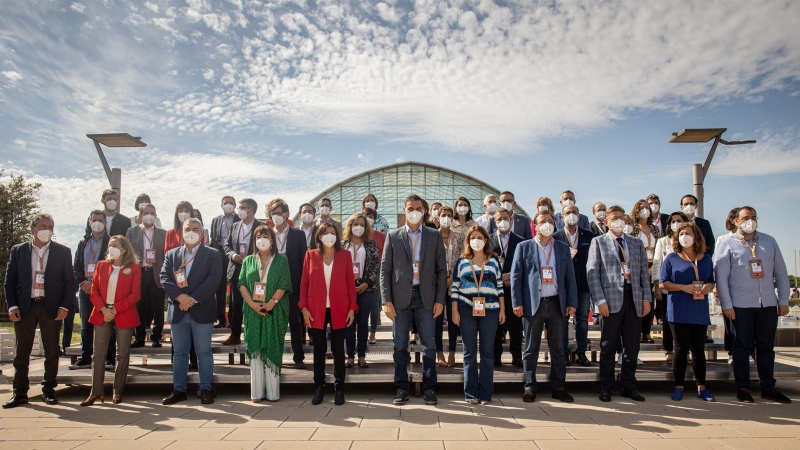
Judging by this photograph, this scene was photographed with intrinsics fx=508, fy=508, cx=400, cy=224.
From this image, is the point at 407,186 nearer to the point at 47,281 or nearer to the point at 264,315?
the point at 264,315

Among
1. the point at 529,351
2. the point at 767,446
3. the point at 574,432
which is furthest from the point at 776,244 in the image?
the point at 574,432

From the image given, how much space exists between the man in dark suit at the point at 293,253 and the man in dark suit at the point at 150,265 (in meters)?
1.87

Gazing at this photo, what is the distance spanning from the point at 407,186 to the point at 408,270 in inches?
967

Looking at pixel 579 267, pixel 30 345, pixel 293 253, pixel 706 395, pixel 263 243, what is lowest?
pixel 706 395

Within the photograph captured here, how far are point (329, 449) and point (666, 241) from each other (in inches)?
203

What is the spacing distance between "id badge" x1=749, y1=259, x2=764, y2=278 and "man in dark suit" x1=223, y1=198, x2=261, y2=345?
637 cm

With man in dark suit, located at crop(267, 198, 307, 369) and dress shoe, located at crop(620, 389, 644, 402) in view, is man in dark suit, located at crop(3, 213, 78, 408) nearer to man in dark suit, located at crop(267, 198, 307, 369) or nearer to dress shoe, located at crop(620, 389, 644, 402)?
man in dark suit, located at crop(267, 198, 307, 369)

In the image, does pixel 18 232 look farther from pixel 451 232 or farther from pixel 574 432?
pixel 574 432

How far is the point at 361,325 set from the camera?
6672 mm

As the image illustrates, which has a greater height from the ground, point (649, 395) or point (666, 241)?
point (666, 241)

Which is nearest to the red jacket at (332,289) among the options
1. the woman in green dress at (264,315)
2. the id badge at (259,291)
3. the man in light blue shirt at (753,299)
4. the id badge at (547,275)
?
the woman in green dress at (264,315)

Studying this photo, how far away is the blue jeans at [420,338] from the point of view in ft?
19.0

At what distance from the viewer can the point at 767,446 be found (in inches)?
169

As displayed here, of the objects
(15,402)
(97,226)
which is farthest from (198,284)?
(15,402)
